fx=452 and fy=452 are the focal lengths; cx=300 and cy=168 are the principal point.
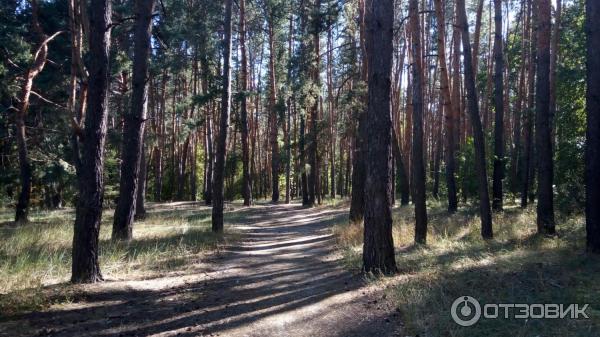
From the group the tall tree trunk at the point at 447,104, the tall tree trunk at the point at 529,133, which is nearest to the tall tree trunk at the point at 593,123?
the tall tree trunk at the point at 447,104

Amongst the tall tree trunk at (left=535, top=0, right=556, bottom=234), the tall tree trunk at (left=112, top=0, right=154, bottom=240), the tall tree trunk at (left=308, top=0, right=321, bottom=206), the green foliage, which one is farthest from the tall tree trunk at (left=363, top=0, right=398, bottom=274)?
the tall tree trunk at (left=308, top=0, right=321, bottom=206)

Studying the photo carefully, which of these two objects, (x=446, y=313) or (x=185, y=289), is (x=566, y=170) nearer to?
(x=446, y=313)

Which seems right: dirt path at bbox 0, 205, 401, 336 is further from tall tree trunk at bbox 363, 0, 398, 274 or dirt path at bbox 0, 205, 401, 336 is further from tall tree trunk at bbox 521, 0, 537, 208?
tall tree trunk at bbox 521, 0, 537, 208

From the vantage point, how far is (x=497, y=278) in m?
6.61

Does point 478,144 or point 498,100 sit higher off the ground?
point 498,100

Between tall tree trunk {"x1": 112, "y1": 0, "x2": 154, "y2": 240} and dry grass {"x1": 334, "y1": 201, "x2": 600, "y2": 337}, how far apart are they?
18.1 ft

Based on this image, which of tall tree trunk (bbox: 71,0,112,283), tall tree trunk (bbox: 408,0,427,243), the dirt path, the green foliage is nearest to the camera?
the dirt path

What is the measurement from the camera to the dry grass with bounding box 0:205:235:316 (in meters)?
6.36

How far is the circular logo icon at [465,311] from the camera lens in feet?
17.1

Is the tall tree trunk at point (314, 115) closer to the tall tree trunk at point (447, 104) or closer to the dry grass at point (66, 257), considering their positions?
the tall tree trunk at point (447, 104)

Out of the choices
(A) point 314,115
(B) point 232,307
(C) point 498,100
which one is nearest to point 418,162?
(B) point 232,307

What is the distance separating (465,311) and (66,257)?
7555mm

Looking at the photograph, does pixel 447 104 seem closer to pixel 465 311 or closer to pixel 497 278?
pixel 497 278

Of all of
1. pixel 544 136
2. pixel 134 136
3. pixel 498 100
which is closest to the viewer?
pixel 544 136
